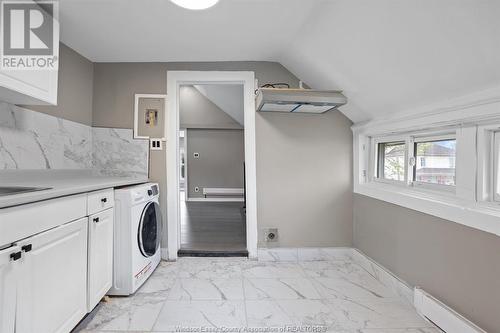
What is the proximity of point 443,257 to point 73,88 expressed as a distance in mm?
3228

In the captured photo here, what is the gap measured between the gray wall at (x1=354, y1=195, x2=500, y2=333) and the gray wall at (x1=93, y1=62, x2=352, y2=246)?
462mm

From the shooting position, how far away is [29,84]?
147cm

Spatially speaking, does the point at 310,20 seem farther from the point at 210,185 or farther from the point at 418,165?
the point at 210,185

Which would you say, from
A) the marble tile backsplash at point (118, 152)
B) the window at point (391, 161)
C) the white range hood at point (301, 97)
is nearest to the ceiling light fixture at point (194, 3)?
the white range hood at point (301, 97)

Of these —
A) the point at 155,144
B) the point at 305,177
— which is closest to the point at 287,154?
the point at 305,177

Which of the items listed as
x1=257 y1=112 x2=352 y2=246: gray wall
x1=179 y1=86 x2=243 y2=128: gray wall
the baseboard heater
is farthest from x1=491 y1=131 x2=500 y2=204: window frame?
x1=179 y1=86 x2=243 y2=128: gray wall

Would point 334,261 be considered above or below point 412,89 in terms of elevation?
below

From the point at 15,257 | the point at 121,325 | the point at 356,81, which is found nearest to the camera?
the point at 15,257

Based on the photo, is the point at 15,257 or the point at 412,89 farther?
the point at 412,89

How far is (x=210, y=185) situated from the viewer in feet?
20.8

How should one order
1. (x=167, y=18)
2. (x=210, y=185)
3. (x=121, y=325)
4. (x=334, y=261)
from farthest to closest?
(x=210, y=185), (x=334, y=261), (x=167, y=18), (x=121, y=325)

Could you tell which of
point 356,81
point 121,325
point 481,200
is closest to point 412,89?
point 356,81

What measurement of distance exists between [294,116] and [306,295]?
1678 millimetres

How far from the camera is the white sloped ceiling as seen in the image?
1188 mm
